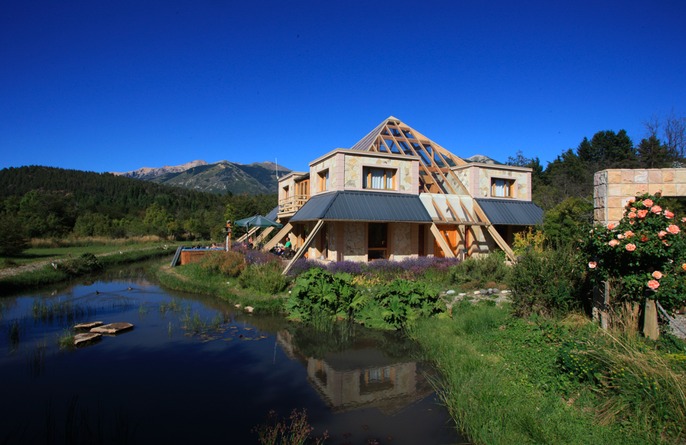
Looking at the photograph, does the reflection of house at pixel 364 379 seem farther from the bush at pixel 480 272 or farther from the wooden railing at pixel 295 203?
the wooden railing at pixel 295 203

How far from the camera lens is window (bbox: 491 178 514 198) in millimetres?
22828

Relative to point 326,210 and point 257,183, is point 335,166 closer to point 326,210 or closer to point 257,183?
point 326,210

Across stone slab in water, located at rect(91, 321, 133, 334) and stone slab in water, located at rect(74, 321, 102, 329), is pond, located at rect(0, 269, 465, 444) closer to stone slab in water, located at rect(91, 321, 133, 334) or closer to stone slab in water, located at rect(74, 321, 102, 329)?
stone slab in water, located at rect(91, 321, 133, 334)

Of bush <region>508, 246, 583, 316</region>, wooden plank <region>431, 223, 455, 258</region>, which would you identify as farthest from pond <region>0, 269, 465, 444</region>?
wooden plank <region>431, 223, 455, 258</region>

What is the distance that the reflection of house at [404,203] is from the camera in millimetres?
18406

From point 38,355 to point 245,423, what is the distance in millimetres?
5818

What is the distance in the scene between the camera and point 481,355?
288 inches

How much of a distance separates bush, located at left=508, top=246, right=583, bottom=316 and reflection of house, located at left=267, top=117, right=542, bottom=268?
871 centimetres

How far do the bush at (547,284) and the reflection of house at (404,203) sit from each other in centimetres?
871

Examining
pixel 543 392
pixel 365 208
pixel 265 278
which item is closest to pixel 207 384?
pixel 543 392

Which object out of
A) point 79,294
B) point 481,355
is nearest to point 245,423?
point 481,355

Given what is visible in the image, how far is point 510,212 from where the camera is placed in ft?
71.1

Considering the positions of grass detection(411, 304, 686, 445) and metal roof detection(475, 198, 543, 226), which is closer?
grass detection(411, 304, 686, 445)

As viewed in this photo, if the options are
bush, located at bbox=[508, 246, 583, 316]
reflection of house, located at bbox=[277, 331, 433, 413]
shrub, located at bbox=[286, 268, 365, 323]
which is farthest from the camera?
shrub, located at bbox=[286, 268, 365, 323]
